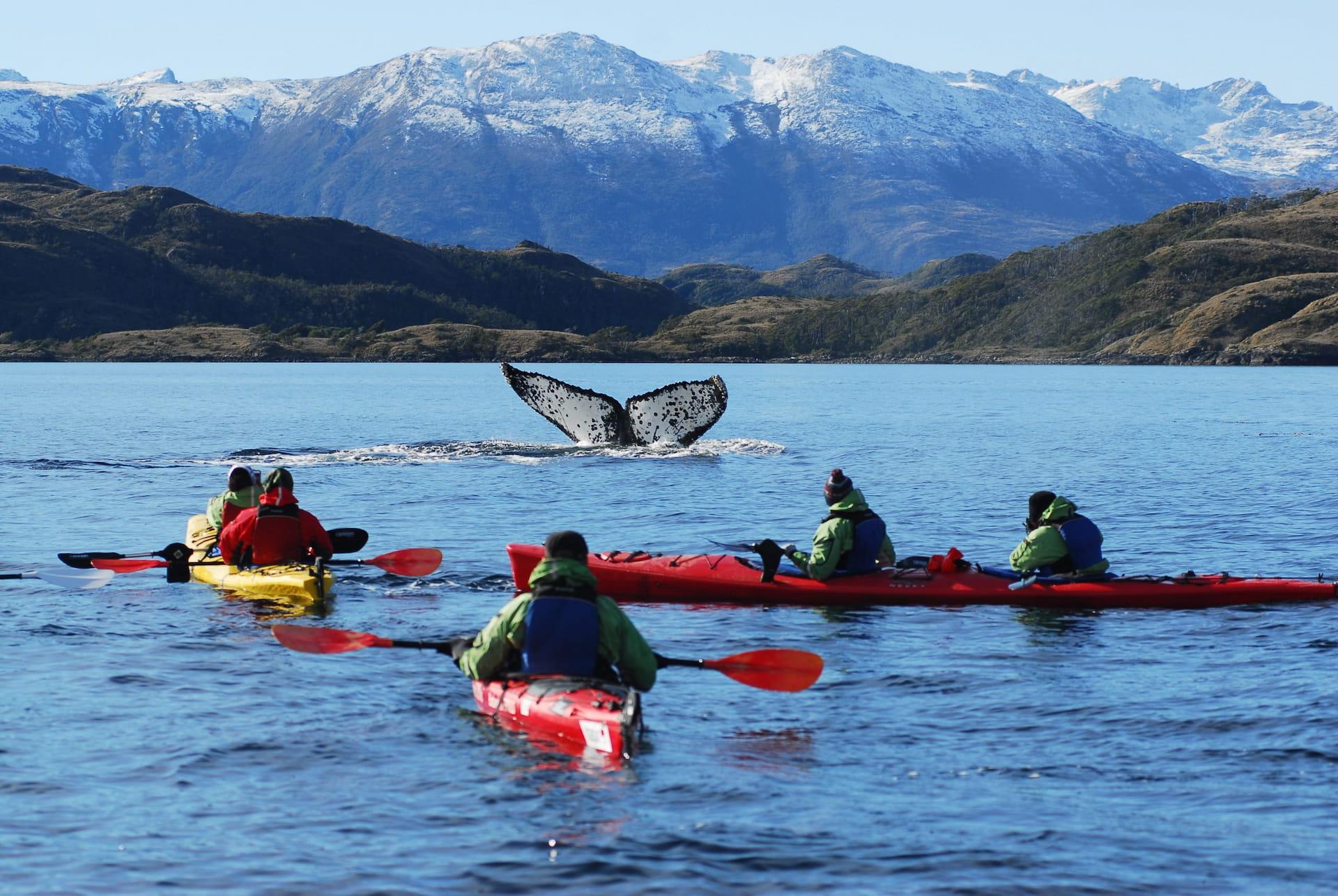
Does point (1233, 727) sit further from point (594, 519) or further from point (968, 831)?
point (594, 519)

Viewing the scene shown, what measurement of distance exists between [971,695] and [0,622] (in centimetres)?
1316

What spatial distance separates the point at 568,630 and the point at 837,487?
26.9ft

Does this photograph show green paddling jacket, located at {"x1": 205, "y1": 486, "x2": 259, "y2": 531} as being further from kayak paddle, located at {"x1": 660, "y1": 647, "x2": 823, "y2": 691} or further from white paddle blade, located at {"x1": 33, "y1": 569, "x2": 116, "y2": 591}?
kayak paddle, located at {"x1": 660, "y1": 647, "x2": 823, "y2": 691}

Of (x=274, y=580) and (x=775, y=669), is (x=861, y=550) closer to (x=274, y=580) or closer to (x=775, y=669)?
(x=775, y=669)

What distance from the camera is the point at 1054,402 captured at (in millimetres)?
109062

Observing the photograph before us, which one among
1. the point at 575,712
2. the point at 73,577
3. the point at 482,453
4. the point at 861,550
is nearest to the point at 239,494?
the point at 73,577

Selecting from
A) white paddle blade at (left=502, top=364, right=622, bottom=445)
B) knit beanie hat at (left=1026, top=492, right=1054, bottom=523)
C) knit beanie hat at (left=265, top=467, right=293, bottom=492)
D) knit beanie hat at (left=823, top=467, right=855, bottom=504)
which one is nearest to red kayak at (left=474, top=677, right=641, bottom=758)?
knit beanie hat at (left=823, top=467, right=855, bottom=504)

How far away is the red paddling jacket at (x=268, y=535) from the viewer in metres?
22.8

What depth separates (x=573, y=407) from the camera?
5466 cm

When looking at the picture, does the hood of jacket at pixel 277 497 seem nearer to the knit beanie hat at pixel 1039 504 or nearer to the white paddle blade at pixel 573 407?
the knit beanie hat at pixel 1039 504

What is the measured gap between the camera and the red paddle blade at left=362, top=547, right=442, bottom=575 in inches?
963

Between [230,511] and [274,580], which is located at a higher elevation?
[230,511]

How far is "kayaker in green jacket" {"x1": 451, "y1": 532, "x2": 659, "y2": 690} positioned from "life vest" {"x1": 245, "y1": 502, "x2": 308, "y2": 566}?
9029 millimetres

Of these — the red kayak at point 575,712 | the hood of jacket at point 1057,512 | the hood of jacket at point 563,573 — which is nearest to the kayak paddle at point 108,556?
the red kayak at point 575,712
